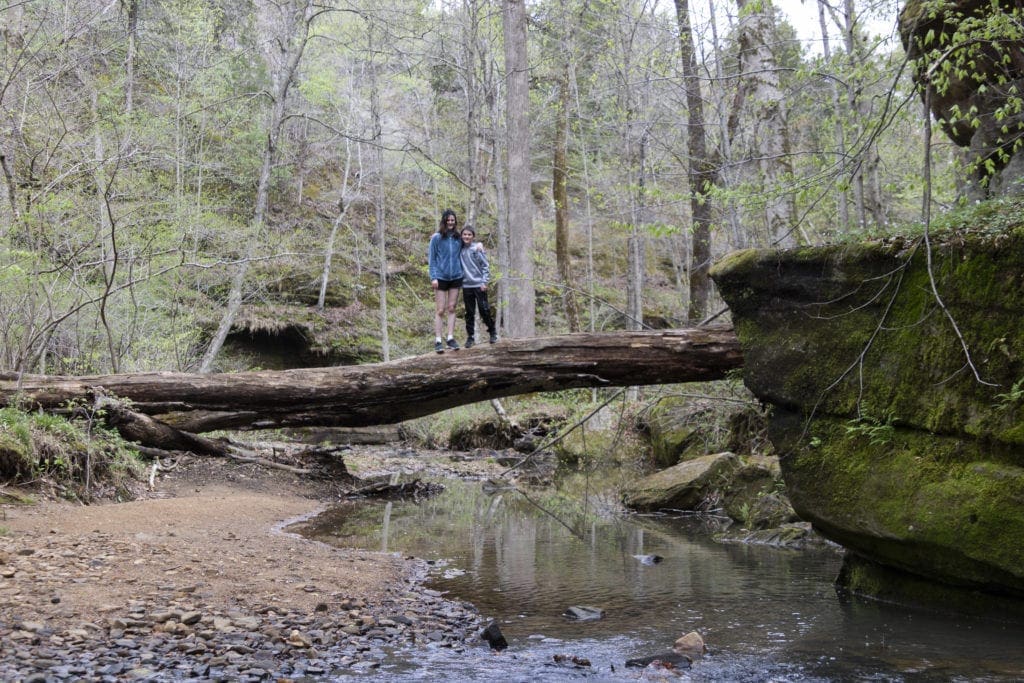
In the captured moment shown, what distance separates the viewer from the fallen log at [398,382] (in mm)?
9000

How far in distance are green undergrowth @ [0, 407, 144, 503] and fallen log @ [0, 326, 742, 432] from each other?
0.70 m

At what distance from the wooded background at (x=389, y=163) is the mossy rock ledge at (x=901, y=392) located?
858 mm

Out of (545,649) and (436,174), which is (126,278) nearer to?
(545,649)

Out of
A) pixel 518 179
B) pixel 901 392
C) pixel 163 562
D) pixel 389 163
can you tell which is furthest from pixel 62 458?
pixel 389 163

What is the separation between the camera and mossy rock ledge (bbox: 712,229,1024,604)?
5.59m

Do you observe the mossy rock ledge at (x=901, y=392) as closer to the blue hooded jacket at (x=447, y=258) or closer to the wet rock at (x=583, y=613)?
the wet rock at (x=583, y=613)

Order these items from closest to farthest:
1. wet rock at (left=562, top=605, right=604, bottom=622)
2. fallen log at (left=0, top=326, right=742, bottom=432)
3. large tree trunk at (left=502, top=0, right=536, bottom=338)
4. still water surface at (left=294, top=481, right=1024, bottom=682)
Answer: still water surface at (left=294, top=481, right=1024, bottom=682)
wet rock at (left=562, top=605, right=604, bottom=622)
fallen log at (left=0, top=326, right=742, bottom=432)
large tree trunk at (left=502, top=0, right=536, bottom=338)

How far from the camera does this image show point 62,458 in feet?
28.9

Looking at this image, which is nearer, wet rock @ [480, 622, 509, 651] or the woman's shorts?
wet rock @ [480, 622, 509, 651]

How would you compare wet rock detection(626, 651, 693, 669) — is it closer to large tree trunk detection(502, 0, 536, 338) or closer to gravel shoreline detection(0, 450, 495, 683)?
gravel shoreline detection(0, 450, 495, 683)

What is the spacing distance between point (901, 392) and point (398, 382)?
19.0 feet

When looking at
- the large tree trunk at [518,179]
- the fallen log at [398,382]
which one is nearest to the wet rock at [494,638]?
the fallen log at [398,382]

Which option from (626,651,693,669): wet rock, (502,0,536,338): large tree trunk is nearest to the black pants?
(502,0,536,338): large tree trunk

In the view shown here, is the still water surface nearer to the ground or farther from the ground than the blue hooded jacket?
nearer to the ground
